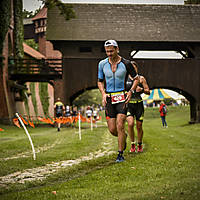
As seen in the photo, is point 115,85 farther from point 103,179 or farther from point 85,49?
point 85,49

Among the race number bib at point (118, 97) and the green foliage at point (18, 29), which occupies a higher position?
the green foliage at point (18, 29)

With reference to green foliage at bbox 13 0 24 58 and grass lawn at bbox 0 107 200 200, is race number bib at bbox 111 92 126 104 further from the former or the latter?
green foliage at bbox 13 0 24 58

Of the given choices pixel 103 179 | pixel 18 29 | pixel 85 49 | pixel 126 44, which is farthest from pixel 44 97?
pixel 103 179

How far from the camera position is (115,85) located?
294 inches

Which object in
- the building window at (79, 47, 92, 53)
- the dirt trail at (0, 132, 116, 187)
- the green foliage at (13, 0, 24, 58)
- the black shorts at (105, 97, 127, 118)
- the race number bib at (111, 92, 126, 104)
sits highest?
the green foliage at (13, 0, 24, 58)

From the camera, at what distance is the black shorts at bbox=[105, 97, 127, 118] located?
7.54 meters

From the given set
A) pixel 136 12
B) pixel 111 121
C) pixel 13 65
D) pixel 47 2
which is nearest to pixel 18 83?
pixel 13 65

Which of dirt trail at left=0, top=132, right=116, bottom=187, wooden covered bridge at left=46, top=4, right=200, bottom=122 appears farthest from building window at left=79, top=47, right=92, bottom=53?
dirt trail at left=0, top=132, right=116, bottom=187

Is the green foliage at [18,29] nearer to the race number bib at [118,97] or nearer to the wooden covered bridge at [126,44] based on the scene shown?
the wooden covered bridge at [126,44]

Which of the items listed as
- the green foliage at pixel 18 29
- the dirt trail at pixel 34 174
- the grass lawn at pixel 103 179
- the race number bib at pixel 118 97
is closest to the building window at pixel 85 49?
the green foliage at pixel 18 29

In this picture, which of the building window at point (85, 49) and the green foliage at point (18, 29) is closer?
the building window at point (85, 49)

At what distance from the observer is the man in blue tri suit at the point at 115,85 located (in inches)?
293

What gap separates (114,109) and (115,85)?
0.51 metres

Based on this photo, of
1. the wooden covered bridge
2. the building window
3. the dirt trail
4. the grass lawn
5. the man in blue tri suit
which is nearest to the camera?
the grass lawn
